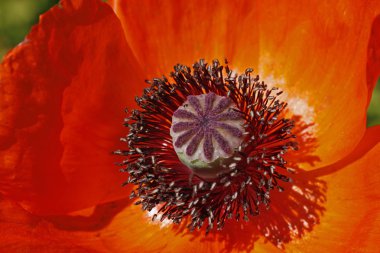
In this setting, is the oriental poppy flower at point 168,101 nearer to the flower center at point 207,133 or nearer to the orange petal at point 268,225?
the orange petal at point 268,225

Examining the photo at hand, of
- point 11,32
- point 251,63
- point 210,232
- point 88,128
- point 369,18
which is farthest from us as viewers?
point 11,32

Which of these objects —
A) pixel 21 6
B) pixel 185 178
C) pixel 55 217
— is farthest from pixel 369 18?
pixel 21 6

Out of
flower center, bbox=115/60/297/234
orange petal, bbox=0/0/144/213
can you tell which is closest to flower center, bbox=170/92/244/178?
flower center, bbox=115/60/297/234

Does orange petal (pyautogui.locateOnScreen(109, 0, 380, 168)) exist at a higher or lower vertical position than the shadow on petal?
higher

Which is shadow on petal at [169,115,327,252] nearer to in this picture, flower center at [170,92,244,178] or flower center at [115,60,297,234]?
flower center at [115,60,297,234]

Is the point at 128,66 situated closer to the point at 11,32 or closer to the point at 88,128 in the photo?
the point at 88,128

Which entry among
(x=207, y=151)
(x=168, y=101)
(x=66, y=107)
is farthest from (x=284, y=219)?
(x=66, y=107)
